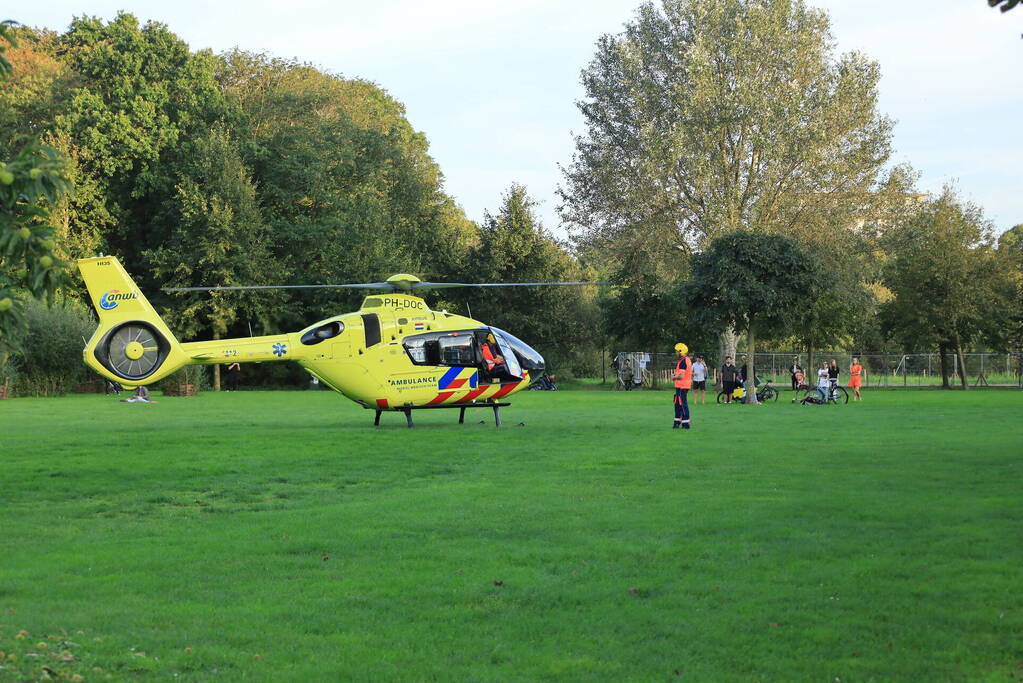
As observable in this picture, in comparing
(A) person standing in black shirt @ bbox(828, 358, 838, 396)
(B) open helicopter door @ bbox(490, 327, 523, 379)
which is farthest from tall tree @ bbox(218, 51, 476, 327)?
(B) open helicopter door @ bbox(490, 327, 523, 379)

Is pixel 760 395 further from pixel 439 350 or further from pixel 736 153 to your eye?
pixel 439 350

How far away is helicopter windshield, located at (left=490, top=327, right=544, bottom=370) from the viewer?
24.6 meters

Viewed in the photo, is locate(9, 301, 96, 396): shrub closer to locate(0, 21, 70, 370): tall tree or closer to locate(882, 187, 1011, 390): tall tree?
locate(882, 187, 1011, 390): tall tree

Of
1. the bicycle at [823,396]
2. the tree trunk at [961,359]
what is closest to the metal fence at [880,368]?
the tree trunk at [961,359]

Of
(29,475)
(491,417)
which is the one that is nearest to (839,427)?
(491,417)

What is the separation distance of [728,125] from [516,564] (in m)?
41.1

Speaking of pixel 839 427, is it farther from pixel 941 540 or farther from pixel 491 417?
pixel 941 540

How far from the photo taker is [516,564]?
343 inches

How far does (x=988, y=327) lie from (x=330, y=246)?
3530 centimetres

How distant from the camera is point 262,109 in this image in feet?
211

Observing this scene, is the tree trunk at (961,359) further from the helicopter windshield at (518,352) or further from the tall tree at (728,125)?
the helicopter windshield at (518,352)

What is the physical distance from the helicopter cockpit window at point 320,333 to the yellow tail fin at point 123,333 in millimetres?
3111

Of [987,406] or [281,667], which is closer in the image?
[281,667]

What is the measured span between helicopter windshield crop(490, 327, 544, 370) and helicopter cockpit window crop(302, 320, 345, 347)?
3519 mm
